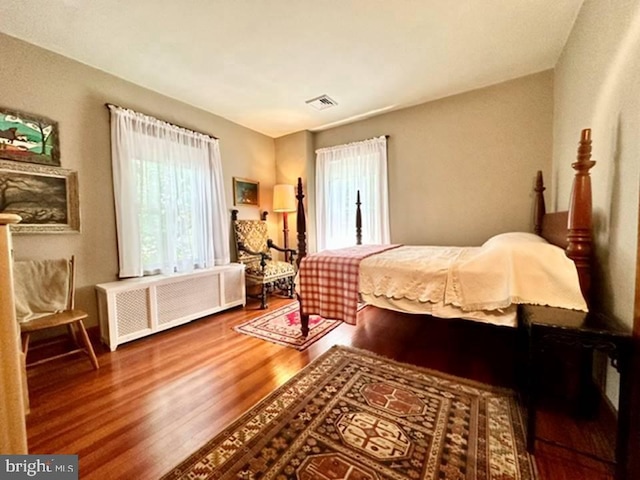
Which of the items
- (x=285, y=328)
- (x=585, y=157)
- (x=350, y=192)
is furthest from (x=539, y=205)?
(x=285, y=328)

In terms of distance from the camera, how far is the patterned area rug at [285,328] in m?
2.37

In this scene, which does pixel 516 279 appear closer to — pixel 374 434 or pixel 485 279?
pixel 485 279

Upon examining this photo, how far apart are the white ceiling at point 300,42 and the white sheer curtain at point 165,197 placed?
0.53 m

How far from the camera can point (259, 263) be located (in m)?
3.81

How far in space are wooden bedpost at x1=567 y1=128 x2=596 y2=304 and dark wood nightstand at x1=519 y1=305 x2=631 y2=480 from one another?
0.25m

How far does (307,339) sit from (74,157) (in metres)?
2.69

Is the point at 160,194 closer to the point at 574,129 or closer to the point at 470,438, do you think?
the point at 470,438

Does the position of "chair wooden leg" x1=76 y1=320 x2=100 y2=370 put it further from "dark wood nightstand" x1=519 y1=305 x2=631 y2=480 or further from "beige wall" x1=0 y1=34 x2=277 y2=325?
"dark wood nightstand" x1=519 y1=305 x2=631 y2=480

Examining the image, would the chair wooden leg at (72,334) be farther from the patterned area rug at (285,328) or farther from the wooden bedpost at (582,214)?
the wooden bedpost at (582,214)

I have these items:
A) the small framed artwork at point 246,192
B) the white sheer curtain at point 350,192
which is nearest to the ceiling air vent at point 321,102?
the white sheer curtain at point 350,192

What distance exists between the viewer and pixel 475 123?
10.2 ft

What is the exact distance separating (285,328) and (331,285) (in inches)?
32.5

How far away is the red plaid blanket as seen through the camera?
210cm

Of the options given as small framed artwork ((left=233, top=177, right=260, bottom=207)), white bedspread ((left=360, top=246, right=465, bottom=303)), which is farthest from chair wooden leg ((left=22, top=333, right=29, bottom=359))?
small framed artwork ((left=233, top=177, right=260, bottom=207))
